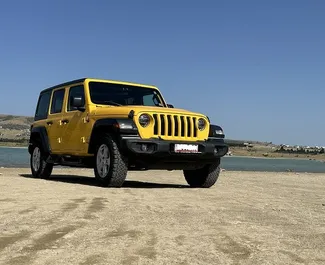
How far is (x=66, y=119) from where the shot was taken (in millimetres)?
10008

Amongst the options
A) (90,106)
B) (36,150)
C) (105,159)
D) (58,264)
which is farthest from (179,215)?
(36,150)

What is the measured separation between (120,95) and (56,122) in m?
1.72

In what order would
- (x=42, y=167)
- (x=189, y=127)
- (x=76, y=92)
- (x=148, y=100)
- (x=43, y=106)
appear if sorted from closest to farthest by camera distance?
(x=189, y=127)
(x=76, y=92)
(x=148, y=100)
(x=42, y=167)
(x=43, y=106)

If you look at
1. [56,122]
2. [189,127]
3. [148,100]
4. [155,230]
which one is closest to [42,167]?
[56,122]

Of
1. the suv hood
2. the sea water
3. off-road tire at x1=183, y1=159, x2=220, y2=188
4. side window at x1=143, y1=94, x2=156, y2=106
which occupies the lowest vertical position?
the sea water

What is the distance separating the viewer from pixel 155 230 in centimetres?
430

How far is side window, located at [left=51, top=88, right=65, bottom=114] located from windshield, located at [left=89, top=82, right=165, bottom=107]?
1278 mm

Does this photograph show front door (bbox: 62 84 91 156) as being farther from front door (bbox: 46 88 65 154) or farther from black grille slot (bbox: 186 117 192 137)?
black grille slot (bbox: 186 117 192 137)

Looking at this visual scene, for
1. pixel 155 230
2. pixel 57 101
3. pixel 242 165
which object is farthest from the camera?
pixel 242 165

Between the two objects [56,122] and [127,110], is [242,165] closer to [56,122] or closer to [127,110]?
[56,122]

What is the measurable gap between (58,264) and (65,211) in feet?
7.21

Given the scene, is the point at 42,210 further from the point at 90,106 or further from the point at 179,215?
the point at 90,106

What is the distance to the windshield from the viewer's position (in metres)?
9.46

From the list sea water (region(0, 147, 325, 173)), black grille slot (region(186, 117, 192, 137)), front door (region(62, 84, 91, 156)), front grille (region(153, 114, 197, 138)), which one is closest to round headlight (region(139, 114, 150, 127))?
front grille (region(153, 114, 197, 138))
